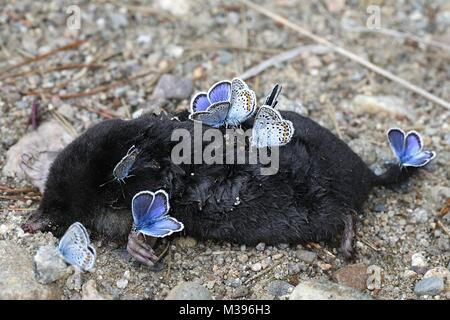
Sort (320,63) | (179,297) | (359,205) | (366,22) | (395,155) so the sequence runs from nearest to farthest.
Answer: (179,297) → (359,205) → (395,155) → (320,63) → (366,22)

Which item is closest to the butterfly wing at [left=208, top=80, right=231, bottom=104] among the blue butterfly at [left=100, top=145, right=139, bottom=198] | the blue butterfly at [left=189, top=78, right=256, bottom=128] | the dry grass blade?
the blue butterfly at [left=189, top=78, right=256, bottom=128]

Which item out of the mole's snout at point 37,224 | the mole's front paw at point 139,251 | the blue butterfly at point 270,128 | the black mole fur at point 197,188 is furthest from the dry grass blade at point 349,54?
the mole's snout at point 37,224

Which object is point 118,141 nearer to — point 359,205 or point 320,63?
point 359,205

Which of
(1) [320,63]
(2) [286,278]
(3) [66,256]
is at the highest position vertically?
(1) [320,63]

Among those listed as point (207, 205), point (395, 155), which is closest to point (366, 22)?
point (395, 155)

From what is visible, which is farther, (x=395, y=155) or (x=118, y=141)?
(x=395, y=155)

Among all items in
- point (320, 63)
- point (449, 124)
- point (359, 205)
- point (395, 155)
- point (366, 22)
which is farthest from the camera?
point (366, 22)

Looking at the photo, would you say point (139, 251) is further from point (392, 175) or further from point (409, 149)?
point (409, 149)

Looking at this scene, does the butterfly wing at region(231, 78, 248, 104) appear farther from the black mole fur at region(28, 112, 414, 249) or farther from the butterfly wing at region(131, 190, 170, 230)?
the butterfly wing at region(131, 190, 170, 230)
